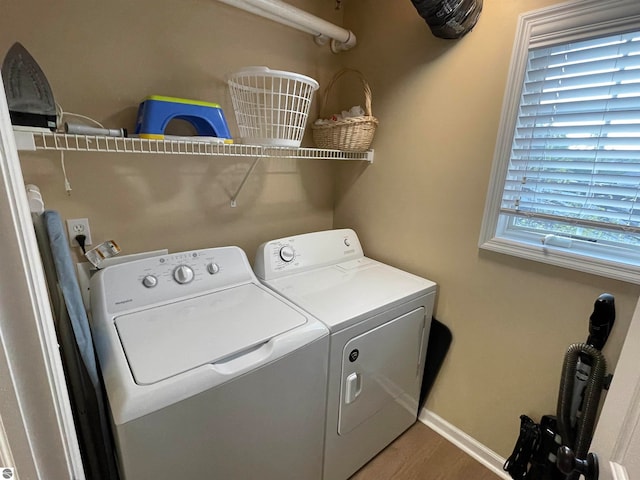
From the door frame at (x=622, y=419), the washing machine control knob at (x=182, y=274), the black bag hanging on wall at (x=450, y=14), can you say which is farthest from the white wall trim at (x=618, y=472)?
the black bag hanging on wall at (x=450, y=14)

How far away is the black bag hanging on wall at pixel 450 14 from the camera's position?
1.23 meters

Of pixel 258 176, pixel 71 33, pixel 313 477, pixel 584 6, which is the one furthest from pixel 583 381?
pixel 71 33

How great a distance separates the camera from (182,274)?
1330 mm

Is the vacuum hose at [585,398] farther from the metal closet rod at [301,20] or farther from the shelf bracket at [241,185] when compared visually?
the metal closet rod at [301,20]

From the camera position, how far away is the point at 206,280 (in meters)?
1.40

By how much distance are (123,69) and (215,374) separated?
127 centimetres

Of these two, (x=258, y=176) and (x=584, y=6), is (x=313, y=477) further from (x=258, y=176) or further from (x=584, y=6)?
(x=584, y=6)

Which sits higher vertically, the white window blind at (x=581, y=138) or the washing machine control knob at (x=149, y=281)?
the white window blind at (x=581, y=138)

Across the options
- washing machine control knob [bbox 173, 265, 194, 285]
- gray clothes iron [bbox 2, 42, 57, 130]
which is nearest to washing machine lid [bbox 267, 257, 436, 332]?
washing machine control knob [bbox 173, 265, 194, 285]

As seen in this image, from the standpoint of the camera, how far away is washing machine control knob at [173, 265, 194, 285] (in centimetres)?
132

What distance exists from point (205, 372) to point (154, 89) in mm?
1221

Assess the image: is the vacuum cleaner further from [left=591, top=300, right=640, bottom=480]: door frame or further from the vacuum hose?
[left=591, top=300, right=640, bottom=480]: door frame

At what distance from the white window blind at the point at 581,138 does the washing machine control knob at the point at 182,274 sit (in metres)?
1.47

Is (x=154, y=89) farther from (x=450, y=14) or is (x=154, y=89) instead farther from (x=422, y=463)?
(x=422, y=463)
